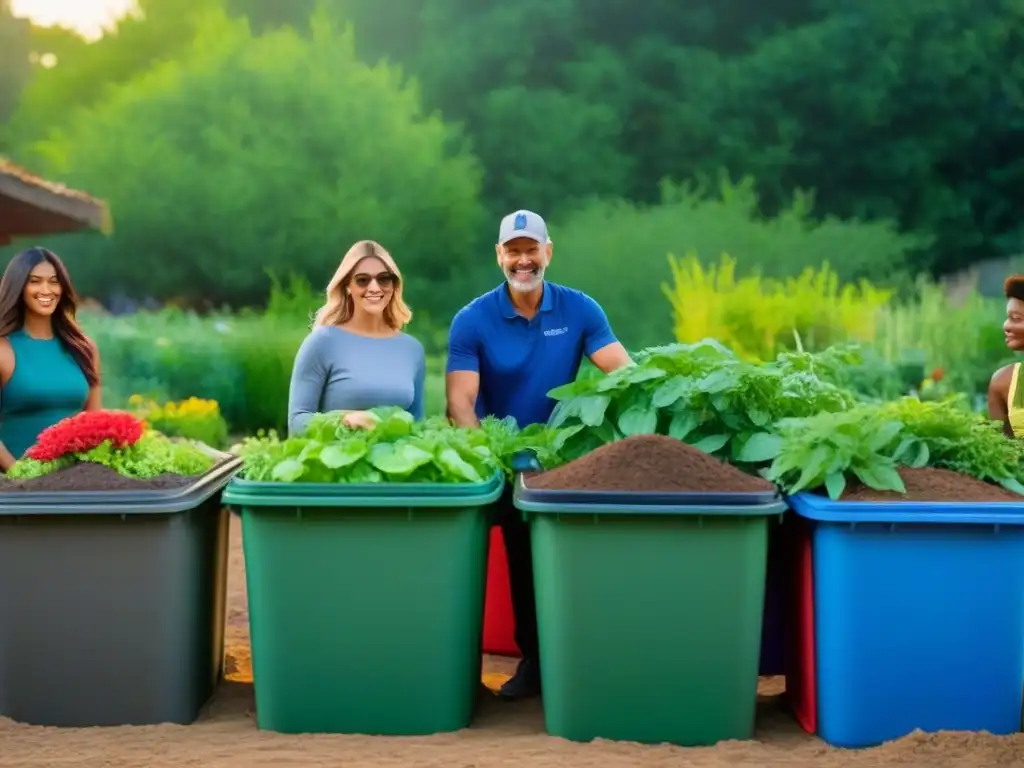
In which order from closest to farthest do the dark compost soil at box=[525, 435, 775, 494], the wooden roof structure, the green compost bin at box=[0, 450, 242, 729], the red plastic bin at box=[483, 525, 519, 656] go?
the dark compost soil at box=[525, 435, 775, 494] → the green compost bin at box=[0, 450, 242, 729] → the red plastic bin at box=[483, 525, 519, 656] → the wooden roof structure

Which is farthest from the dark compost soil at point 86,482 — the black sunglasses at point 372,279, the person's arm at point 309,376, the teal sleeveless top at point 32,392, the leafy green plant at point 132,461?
the black sunglasses at point 372,279

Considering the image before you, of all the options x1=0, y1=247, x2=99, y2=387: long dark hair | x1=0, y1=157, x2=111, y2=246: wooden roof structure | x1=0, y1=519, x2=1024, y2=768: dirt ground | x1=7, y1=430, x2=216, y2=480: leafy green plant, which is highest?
x1=0, y1=157, x2=111, y2=246: wooden roof structure

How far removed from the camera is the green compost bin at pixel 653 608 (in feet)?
11.9

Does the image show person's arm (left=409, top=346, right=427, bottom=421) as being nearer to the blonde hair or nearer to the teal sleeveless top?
the blonde hair

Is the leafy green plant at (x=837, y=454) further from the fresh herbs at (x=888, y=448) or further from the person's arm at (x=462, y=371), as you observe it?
the person's arm at (x=462, y=371)

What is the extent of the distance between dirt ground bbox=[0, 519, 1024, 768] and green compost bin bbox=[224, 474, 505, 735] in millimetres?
107

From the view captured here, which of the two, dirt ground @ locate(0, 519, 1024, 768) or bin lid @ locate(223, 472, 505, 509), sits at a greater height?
bin lid @ locate(223, 472, 505, 509)

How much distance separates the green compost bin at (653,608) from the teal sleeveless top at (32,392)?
7.11 ft

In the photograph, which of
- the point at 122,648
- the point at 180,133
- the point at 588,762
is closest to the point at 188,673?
the point at 122,648

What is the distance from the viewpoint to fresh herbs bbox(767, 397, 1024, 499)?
370 centimetres

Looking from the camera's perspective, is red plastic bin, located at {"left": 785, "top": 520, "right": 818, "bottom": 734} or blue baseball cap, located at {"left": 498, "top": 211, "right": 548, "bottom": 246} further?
blue baseball cap, located at {"left": 498, "top": 211, "right": 548, "bottom": 246}

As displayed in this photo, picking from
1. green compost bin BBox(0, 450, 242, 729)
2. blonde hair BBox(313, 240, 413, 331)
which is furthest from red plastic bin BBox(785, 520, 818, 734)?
green compost bin BBox(0, 450, 242, 729)

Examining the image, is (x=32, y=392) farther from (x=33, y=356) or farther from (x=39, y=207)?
(x=39, y=207)

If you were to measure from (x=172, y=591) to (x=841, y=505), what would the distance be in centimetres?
210
